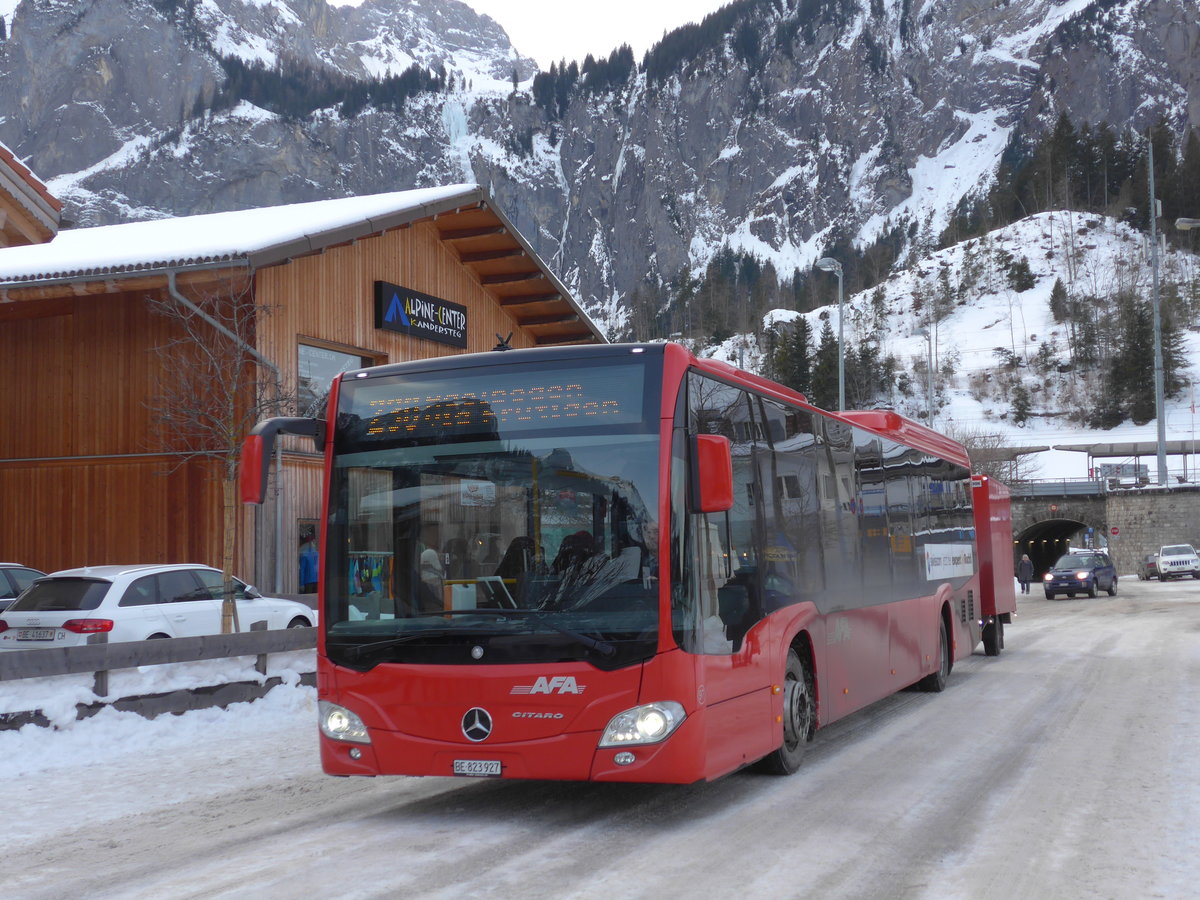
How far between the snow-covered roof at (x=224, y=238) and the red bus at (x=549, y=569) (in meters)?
11.4

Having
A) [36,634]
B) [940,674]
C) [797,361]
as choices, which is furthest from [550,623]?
[797,361]

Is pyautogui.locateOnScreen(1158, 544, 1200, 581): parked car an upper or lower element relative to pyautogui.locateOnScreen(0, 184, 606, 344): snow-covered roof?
lower

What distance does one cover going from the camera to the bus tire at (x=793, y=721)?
8.26m

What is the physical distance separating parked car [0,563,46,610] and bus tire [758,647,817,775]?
11.9 meters

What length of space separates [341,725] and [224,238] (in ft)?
46.6

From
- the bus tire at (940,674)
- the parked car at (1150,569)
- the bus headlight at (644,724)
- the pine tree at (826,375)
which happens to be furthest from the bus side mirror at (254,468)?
the pine tree at (826,375)

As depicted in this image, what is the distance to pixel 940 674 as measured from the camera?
13281 mm

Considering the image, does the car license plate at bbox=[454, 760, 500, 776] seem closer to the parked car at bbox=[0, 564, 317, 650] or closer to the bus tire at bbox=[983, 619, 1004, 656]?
the parked car at bbox=[0, 564, 317, 650]

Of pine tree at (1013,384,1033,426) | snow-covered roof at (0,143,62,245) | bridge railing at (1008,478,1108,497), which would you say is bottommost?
bridge railing at (1008,478,1108,497)

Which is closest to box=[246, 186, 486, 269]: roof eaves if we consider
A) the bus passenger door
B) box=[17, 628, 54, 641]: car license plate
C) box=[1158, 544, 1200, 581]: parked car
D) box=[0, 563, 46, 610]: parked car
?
box=[0, 563, 46, 610]: parked car

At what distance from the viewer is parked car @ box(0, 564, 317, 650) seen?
43.6 feet

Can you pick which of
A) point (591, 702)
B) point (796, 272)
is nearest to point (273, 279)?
point (591, 702)

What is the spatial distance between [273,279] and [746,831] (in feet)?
50.4

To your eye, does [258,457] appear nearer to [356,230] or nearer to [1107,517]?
[356,230]
